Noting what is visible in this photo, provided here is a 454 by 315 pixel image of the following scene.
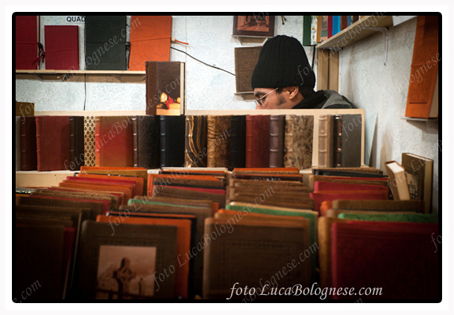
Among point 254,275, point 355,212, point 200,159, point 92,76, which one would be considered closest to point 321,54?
point 200,159

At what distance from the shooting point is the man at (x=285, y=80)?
82.6 inches

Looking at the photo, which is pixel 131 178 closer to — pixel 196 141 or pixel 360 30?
pixel 196 141

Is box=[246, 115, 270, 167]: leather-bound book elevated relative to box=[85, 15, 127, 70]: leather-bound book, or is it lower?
lower

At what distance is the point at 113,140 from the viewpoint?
1744 millimetres

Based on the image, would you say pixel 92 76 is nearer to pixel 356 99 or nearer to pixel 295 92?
pixel 295 92

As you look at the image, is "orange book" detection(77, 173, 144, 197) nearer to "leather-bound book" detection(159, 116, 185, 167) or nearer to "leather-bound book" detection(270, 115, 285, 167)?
"leather-bound book" detection(159, 116, 185, 167)

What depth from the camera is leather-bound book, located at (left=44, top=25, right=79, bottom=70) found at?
3.30 metres

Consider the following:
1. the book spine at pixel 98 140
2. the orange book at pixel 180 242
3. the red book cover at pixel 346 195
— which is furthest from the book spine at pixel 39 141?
the red book cover at pixel 346 195

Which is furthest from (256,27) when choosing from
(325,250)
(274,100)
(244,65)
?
(325,250)

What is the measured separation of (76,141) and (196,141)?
1.98 feet

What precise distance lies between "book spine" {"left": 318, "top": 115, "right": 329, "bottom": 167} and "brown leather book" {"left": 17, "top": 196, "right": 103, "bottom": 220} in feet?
3.83

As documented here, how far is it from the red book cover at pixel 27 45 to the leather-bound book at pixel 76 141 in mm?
1968

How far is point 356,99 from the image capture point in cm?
221

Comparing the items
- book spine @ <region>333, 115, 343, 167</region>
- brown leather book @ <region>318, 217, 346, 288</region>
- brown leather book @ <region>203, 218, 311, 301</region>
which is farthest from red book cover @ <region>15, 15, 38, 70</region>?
brown leather book @ <region>318, 217, 346, 288</region>
